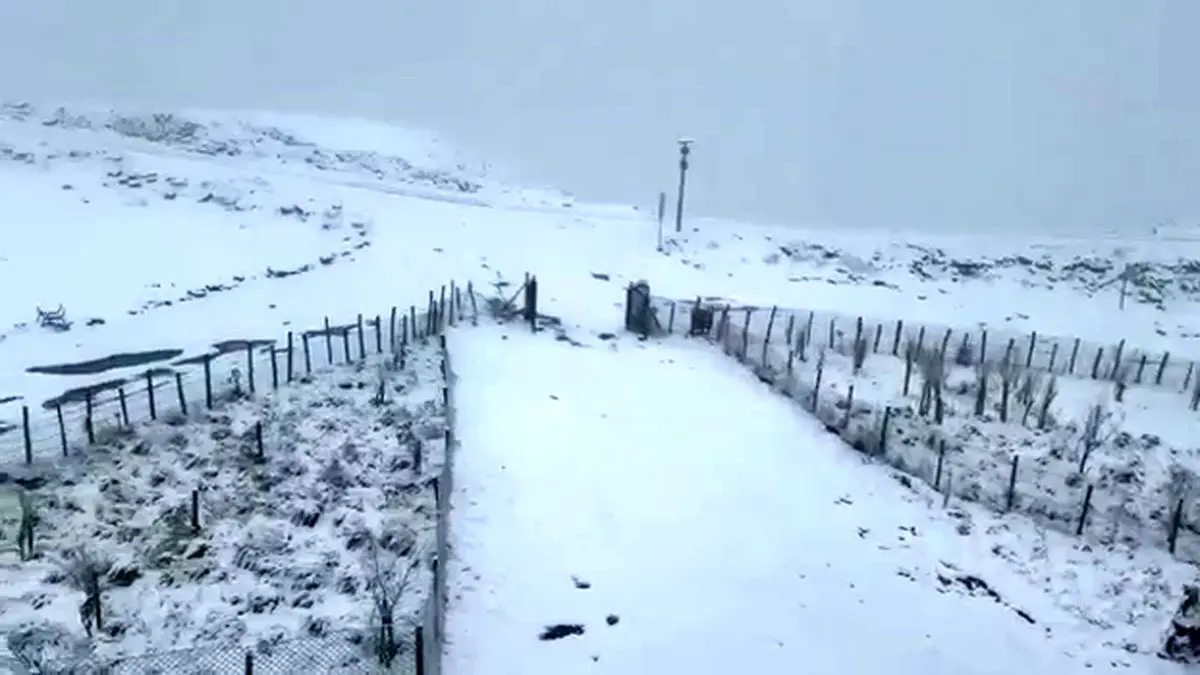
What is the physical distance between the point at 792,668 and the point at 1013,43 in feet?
265

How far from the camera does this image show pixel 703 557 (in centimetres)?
1291

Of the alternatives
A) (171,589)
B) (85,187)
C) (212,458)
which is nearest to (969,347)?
(212,458)

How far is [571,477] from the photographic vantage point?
1466cm

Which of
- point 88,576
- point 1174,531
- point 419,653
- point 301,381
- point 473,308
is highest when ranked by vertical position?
point 473,308

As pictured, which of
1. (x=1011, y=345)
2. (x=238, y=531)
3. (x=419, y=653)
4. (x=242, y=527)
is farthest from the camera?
(x=1011, y=345)

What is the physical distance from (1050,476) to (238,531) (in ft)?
43.1

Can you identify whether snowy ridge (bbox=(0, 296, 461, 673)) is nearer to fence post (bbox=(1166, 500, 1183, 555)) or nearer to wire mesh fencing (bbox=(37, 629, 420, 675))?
wire mesh fencing (bbox=(37, 629, 420, 675))

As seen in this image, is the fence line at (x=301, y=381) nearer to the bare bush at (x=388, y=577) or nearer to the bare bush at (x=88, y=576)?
the bare bush at (x=388, y=577)

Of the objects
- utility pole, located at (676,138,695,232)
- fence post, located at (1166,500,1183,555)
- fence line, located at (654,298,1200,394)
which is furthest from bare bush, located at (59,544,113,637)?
utility pole, located at (676,138,695,232)

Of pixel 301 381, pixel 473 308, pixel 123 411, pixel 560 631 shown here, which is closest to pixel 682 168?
pixel 473 308

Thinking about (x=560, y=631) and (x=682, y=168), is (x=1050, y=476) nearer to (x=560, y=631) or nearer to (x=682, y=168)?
(x=560, y=631)

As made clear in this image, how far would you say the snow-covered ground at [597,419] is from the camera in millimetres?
11328

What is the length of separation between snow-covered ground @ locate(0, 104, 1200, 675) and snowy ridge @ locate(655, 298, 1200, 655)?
8cm

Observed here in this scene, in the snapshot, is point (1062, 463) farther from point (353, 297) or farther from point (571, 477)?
point (353, 297)
